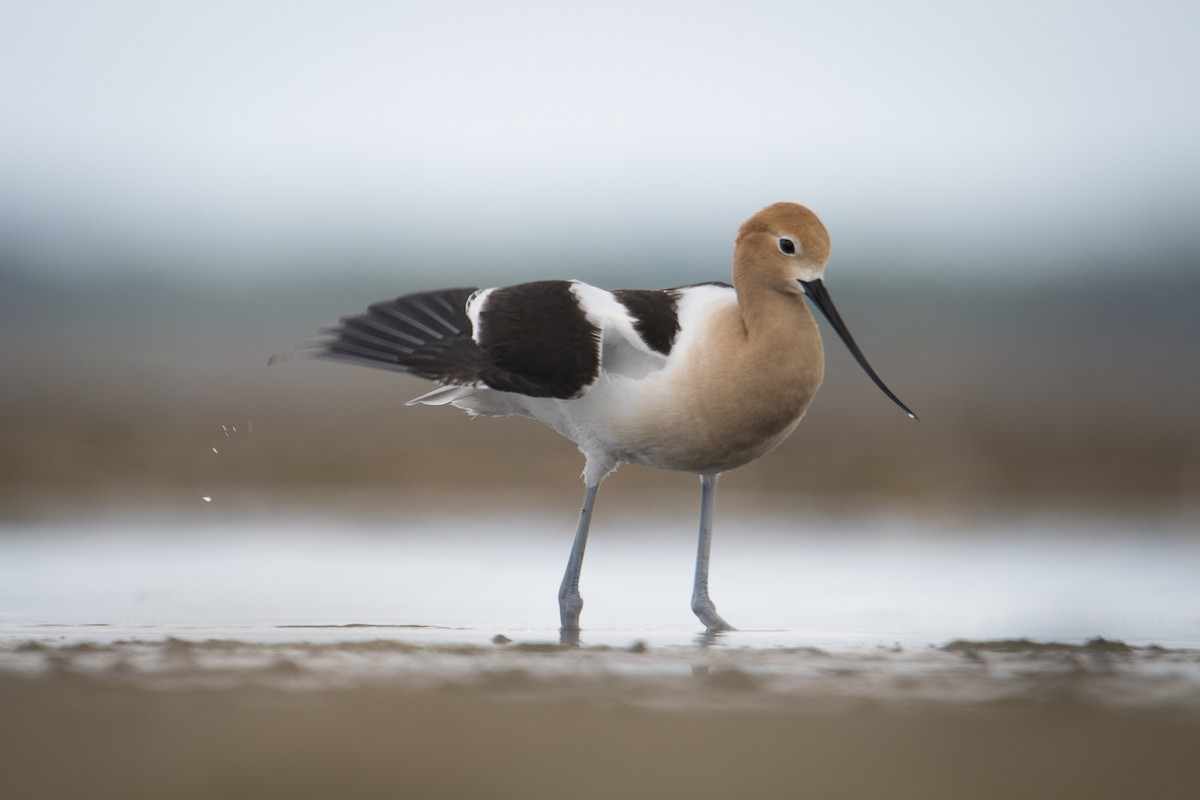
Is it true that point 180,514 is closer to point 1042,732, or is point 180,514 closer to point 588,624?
point 588,624

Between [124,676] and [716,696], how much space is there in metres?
1.69

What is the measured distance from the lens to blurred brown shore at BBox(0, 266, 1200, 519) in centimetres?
1358

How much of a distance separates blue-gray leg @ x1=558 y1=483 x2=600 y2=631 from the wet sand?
6.08 feet

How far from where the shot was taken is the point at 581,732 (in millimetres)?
3648

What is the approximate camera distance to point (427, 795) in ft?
11.1

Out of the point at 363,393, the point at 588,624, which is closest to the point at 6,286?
the point at 363,393

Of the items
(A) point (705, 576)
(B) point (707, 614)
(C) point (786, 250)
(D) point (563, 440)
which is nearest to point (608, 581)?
(A) point (705, 576)

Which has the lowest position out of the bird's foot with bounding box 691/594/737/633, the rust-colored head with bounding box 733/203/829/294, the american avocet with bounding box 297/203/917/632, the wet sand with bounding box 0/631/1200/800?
the wet sand with bounding box 0/631/1200/800

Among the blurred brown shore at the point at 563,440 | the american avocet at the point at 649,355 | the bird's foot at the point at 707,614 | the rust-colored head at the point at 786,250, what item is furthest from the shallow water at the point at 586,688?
the blurred brown shore at the point at 563,440

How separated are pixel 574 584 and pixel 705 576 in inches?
23.1

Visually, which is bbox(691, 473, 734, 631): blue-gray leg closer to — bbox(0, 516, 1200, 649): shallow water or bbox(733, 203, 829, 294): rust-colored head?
bbox(0, 516, 1200, 649): shallow water

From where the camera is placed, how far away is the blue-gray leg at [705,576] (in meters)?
6.34

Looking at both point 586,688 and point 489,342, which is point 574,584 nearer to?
point 489,342

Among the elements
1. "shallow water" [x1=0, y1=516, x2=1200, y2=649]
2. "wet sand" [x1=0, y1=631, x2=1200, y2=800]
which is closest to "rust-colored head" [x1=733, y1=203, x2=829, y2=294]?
"shallow water" [x1=0, y1=516, x2=1200, y2=649]
